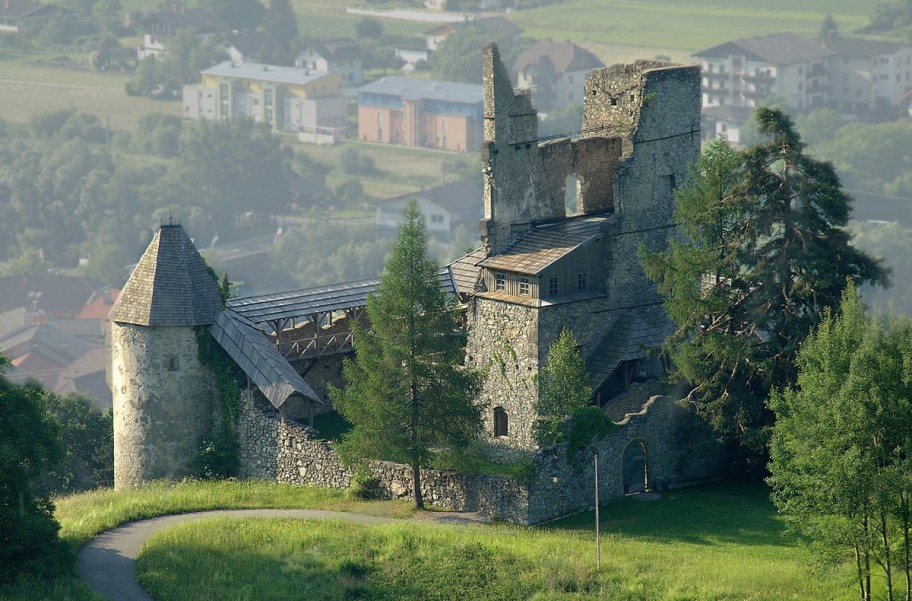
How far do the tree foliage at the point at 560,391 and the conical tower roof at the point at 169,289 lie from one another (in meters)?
10.1

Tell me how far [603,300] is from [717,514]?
7800 millimetres

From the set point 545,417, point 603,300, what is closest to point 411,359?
point 545,417

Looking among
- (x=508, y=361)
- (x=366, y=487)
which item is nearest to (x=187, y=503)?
(x=366, y=487)

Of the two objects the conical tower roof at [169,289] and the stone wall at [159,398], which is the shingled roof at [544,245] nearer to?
the conical tower roof at [169,289]

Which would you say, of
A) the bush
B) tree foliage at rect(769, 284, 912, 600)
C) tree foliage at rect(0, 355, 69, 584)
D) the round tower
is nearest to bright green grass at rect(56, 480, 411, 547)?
the bush

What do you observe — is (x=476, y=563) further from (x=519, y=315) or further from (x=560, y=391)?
(x=519, y=315)

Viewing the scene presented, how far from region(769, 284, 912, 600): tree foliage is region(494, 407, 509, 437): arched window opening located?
13.0 metres

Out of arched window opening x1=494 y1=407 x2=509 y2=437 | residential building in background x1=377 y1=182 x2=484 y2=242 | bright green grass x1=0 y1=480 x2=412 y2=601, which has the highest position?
residential building in background x1=377 y1=182 x2=484 y2=242

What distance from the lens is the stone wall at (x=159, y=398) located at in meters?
Result: 51.7

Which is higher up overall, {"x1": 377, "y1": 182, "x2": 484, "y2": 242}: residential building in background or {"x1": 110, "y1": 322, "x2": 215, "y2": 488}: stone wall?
{"x1": 377, "y1": 182, "x2": 484, "y2": 242}: residential building in background

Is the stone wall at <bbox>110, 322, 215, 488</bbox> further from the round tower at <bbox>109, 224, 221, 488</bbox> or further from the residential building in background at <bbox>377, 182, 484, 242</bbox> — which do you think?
the residential building in background at <bbox>377, 182, 484, 242</bbox>

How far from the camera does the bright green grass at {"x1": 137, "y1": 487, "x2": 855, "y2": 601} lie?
4181 cm

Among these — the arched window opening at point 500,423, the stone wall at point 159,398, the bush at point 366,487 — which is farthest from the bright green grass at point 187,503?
the arched window opening at point 500,423

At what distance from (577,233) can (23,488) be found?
716 inches
